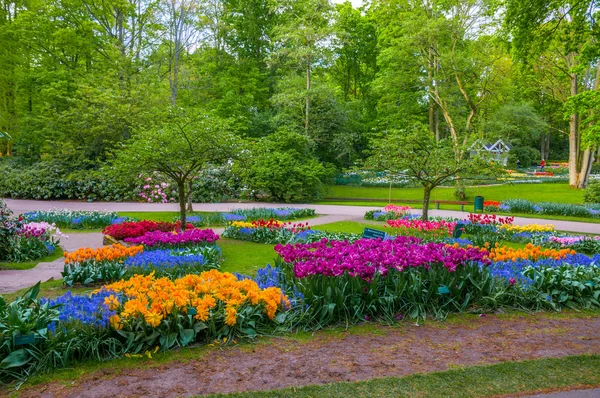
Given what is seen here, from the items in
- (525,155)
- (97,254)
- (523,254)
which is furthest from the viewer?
(525,155)

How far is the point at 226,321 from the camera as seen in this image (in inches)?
165

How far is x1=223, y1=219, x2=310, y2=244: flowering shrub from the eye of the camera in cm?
987

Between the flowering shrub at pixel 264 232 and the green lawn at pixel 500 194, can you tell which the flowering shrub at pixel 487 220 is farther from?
the green lawn at pixel 500 194

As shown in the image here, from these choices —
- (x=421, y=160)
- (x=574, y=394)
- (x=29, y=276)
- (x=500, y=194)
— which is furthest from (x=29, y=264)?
(x=500, y=194)

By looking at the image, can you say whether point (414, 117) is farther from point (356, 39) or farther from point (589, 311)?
point (589, 311)

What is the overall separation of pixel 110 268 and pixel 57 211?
29.4ft

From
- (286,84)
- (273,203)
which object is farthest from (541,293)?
(286,84)

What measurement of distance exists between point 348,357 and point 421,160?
840 centimetres

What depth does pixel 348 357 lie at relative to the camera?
390 cm

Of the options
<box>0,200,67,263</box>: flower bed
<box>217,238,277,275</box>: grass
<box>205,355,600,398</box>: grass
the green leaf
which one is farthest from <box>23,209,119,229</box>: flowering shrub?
<box>205,355,600,398</box>: grass

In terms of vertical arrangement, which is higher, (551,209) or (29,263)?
(551,209)

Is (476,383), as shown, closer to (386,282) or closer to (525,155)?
(386,282)

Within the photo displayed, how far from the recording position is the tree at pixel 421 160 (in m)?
11.4

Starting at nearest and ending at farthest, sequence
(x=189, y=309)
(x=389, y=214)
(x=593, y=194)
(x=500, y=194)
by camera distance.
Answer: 1. (x=189, y=309)
2. (x=389, y=214)
3. (x=593, y=194)
4. (x=500, y=194)
